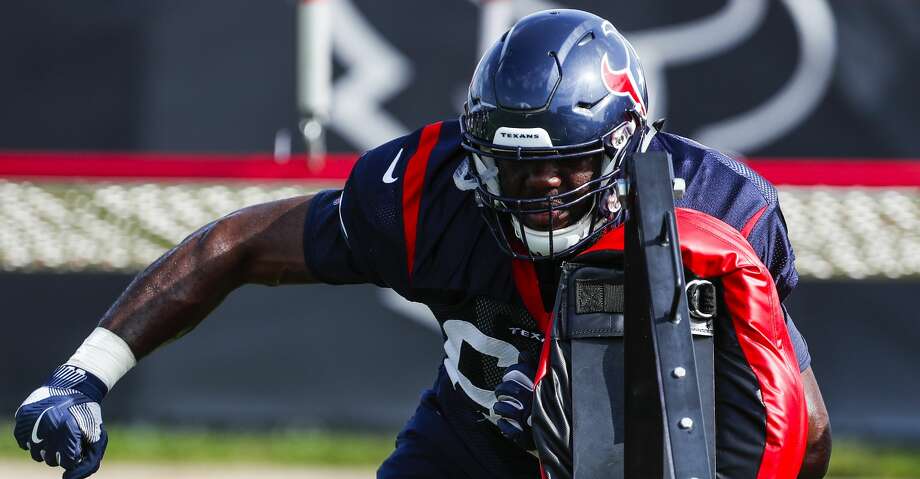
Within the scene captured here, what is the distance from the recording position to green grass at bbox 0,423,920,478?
522 centimetres

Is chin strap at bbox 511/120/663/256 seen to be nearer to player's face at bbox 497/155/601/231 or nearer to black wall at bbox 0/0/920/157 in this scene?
player's face at bbox 497/155/601/231

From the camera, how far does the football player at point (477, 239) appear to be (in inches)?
102

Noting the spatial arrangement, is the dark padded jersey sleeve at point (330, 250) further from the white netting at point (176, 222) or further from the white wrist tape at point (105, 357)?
the white netting at point (176, 222)

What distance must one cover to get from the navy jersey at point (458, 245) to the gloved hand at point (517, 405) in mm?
197

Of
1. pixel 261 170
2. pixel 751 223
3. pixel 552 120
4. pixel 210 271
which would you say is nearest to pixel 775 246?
pixel 751 223

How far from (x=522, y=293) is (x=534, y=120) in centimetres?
34

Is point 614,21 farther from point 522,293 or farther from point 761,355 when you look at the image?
point 761,355

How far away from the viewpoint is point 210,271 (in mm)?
2939

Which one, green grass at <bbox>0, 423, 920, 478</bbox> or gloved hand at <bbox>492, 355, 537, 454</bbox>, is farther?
green grass at <bbox>0, 423, 920, 478</bbox>

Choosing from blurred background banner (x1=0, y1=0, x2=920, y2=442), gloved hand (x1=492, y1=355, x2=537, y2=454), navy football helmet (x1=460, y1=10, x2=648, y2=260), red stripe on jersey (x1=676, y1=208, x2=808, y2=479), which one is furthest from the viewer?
blurred background banner (x1=0, y1=0, x2=920, y2=442)

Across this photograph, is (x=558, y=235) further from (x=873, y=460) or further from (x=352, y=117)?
(x=873, y=460)

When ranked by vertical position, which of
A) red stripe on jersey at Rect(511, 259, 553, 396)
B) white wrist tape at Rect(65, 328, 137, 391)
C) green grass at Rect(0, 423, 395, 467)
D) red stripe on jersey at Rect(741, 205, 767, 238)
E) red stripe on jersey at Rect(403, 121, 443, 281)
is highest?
red stripe on jersey at Rect(741, 205, 767, 238)

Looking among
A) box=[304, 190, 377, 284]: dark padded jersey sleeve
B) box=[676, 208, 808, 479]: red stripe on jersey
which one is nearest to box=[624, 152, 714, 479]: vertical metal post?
box=[676, 208, 808, 479]: red stripe on jersey

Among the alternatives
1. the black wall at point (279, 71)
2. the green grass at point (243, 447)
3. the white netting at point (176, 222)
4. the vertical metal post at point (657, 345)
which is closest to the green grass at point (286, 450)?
the green grass at point (243, 447)
